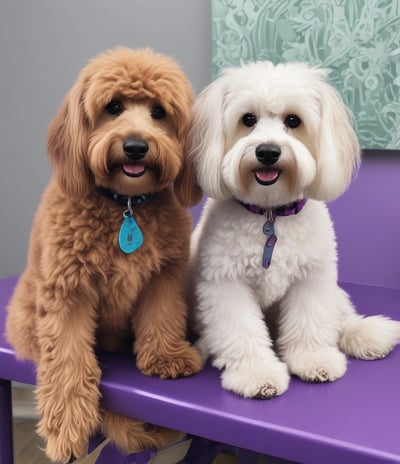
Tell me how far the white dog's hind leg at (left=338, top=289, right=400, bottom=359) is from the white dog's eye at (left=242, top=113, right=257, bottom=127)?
401 mm

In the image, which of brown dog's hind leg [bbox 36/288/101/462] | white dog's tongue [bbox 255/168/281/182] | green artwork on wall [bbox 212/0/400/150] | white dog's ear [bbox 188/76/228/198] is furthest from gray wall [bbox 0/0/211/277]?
brown dog's hind leg [bbox 36/288/101/462]

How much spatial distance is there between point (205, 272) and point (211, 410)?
226 millimetres

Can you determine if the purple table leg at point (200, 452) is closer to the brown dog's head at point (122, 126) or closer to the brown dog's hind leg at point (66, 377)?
the brown dog's hind leg at point (66, 377)

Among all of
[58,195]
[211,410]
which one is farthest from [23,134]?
[211,410]

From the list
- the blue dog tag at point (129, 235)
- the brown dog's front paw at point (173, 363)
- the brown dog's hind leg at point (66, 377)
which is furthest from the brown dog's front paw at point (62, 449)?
the blue dog tag at point (129, 235)

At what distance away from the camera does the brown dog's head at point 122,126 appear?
0.81 m

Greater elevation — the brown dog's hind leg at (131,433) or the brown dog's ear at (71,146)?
the brown dog's ear at (71,146)

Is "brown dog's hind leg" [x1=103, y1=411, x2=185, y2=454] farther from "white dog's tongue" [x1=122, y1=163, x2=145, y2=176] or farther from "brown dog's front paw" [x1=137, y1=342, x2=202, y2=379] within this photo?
"white dog's tongue" [x1=122, y1=163, x2=145, y2=176]

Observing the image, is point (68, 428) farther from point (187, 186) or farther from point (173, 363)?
point (187, 186)

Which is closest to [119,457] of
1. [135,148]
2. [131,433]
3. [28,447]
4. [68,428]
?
[131,433]

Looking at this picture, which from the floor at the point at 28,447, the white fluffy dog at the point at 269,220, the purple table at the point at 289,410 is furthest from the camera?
the floor at the point at 28,447

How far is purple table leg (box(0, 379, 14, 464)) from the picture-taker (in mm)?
1179

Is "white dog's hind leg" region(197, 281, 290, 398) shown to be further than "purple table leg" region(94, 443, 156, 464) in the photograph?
No

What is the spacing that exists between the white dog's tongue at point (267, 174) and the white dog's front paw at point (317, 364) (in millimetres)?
303
